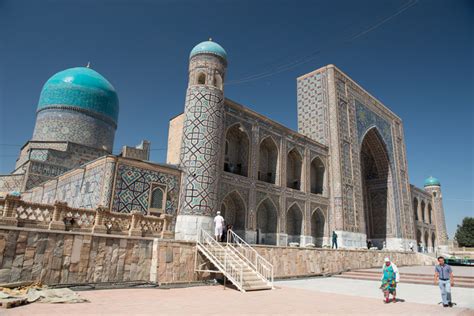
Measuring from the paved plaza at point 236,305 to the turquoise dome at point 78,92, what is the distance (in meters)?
18.8

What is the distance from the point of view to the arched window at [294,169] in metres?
19.0

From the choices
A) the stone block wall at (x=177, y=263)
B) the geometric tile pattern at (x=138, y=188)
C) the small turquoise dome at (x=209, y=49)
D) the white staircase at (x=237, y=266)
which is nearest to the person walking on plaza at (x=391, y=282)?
the white staircase at (x=237, y=266)

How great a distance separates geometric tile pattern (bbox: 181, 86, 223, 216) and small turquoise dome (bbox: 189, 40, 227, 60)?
1.90 m

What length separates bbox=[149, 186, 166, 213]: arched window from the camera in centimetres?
1205

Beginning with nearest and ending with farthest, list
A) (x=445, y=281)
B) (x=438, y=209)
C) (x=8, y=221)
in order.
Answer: (x=445, y=281)
(x=8, y=221)
(x=438, y=209)

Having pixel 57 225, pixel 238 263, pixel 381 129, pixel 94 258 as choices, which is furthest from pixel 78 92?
pixel 381 129

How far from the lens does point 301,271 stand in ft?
40.4

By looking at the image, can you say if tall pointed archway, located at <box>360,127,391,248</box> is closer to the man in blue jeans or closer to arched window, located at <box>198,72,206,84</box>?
arched window, located at <box>198,72,206,84</box>

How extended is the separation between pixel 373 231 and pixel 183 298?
A: 22.6m

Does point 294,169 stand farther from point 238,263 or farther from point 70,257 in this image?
point 70,257

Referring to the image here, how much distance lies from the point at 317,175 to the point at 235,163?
22.8ft

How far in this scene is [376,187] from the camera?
2661cm

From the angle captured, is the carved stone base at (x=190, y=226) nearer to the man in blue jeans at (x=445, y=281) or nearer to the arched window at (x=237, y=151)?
the arched window at (x=237, y=151)

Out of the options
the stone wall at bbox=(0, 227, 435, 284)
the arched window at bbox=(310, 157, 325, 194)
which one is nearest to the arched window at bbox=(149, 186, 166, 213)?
the stone wall at bbox=(0, 227, 435, 284)
